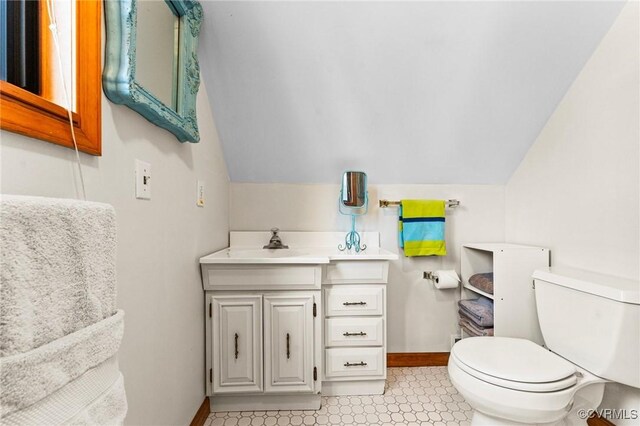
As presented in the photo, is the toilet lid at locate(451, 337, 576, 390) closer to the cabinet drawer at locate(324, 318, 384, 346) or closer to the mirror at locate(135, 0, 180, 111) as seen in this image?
the cabinet drawer at locate(324, 318, 384, 346)

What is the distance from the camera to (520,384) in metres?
1.02

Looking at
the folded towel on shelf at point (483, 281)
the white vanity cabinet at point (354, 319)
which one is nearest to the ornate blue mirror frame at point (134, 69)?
the white vanity cabinet at point (354, 319)

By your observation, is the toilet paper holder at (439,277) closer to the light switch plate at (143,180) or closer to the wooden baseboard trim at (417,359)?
the wooden baseboard trim at (417,359)

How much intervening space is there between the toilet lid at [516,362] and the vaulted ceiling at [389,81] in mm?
1015

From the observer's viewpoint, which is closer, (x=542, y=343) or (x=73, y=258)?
(x=73, y=258)

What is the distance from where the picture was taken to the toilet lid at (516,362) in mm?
1033

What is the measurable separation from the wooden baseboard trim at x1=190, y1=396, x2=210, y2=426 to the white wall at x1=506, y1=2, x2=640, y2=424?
5.81ft

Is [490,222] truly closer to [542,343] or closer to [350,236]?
[542,343]

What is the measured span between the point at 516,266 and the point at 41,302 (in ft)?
5.90

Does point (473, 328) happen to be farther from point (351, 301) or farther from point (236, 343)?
point (236, 343)

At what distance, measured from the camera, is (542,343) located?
4.94 feet

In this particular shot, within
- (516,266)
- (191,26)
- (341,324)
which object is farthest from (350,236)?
(191,26)

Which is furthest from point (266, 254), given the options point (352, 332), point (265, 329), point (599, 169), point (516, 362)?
point (599, 169)

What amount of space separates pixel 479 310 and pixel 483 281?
0.16m
